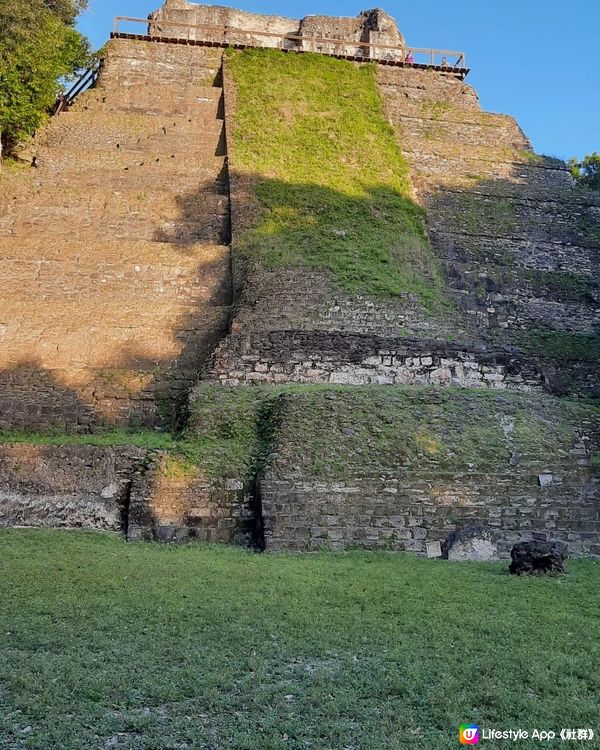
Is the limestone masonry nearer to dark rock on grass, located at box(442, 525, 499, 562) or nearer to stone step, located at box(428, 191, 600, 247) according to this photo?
stone step, located at box(428, 191, 600, 247)

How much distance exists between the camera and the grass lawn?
3.81 metres

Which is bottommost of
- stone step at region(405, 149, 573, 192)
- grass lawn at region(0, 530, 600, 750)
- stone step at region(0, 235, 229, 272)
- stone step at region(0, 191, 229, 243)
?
grass lawn at region(0, 530, 600, 750)

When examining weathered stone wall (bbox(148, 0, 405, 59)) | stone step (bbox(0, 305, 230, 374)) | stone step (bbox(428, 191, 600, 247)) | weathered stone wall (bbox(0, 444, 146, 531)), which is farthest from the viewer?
weathered stone wall (bbox(148, 0, 405, 59))

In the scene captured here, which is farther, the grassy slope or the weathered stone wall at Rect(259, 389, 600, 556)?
the grassy slope

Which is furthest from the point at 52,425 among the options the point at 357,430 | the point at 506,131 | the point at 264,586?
the point at 506,131

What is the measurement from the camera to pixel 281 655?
16.2 feet

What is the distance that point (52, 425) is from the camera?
1261 cm

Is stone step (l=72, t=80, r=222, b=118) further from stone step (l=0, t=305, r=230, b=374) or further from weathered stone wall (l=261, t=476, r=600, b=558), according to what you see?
weathered stone wall (l=261, t=476, r=600, b=558)

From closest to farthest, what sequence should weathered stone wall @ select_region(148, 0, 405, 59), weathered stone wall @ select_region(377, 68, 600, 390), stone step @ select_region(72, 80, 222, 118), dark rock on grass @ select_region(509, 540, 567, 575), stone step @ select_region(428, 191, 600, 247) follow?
dark rock on grass @ select_region(509, 540, 567, 575) → weathered stone wall @ select_region(377, 68, 600, 390) → stone step @ select_region(428, 191, 600, 247) → stone step @ select_region(72, 80, 222, 118) → weathered stone wall @ select_region(148, 0, 405, 59)

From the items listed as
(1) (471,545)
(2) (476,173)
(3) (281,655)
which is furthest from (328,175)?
(3) (281,655)

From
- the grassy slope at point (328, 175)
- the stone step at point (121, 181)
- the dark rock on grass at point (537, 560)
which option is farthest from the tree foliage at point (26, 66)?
the dark rock on grass at point (537, 560)

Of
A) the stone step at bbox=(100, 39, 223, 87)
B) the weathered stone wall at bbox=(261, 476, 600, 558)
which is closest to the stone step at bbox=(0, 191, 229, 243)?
the stone step at bbox=(100, 39, 223, 87)

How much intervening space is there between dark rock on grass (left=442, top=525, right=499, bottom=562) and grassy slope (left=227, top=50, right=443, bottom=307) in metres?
7.19

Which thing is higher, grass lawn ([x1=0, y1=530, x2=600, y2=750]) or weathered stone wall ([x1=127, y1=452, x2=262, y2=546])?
weathered stone wall ([x1=127, y1=452, x2=262, y2=546])
